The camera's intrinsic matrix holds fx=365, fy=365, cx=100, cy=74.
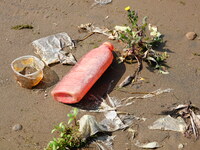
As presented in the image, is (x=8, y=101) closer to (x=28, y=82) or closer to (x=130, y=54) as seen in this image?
(x=28, y=82)

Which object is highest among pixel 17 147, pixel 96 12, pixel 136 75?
pixel 96 12

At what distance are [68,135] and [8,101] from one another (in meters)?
0.87

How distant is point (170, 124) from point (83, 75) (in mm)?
1018

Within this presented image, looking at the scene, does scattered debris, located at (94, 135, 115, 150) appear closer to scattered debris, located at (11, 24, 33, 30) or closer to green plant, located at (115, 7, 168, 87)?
green plant, located at (115, 7, 168, 87)

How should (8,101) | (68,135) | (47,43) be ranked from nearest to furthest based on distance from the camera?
(68,135) < (8,101) < (47,43)

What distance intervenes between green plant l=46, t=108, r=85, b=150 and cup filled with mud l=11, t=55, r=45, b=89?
0.68 meters

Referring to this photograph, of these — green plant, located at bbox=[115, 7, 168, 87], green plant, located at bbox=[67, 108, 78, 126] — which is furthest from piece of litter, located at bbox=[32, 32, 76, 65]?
green plant, located at bbox=[67, 108, 78, 126]

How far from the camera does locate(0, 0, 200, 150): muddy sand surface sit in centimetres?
354

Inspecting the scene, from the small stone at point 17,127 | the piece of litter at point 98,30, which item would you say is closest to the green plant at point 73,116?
the small stone at point 17,127

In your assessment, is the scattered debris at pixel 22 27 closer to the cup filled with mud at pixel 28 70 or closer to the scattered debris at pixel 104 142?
the cup filled with mud at pixel 28 70

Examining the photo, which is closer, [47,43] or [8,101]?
[8,101]

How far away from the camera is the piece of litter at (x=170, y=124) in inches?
142

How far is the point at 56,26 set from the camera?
4750mm

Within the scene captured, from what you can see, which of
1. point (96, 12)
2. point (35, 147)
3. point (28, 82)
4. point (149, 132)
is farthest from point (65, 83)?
point (96, 12)
